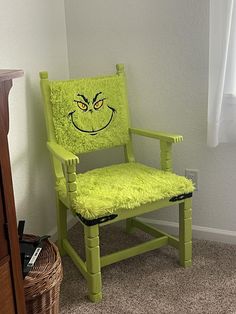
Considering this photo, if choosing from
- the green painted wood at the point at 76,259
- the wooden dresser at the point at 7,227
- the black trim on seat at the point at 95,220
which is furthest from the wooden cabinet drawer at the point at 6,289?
the green painted wood at the point at 76,259

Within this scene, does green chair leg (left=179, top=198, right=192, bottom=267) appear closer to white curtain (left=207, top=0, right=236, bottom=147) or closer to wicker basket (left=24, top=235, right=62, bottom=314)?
white curtain (left=207, top=0, right=236, bottom=147)

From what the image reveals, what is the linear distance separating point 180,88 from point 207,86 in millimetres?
144

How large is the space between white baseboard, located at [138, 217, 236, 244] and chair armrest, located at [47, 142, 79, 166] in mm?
801

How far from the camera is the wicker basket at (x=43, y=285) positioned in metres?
1.36

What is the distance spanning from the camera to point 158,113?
2.12m

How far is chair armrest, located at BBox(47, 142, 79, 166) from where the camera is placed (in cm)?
158


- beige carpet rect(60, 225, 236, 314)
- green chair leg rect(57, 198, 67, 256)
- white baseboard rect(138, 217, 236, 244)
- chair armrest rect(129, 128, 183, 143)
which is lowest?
beige carpet rect(60, 225, 236, 314)

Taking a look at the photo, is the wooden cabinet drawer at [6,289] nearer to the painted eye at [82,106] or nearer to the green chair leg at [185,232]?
the green chair leg at [185,232]

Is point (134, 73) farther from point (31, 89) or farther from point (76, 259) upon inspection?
point (76, 259)

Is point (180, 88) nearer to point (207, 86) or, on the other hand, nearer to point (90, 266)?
point (207, 86)

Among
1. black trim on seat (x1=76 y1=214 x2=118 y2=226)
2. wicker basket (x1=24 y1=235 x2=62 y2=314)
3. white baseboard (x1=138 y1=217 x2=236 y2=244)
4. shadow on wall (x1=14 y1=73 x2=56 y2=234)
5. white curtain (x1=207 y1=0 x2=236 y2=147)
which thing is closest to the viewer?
wicker basket (x1=24 y1=235 x2=62 y2=314)

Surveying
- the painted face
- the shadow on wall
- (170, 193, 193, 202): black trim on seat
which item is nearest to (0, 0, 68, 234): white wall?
the shadow on wall

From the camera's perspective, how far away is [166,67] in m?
2.04

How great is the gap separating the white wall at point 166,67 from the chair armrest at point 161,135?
135 mm
